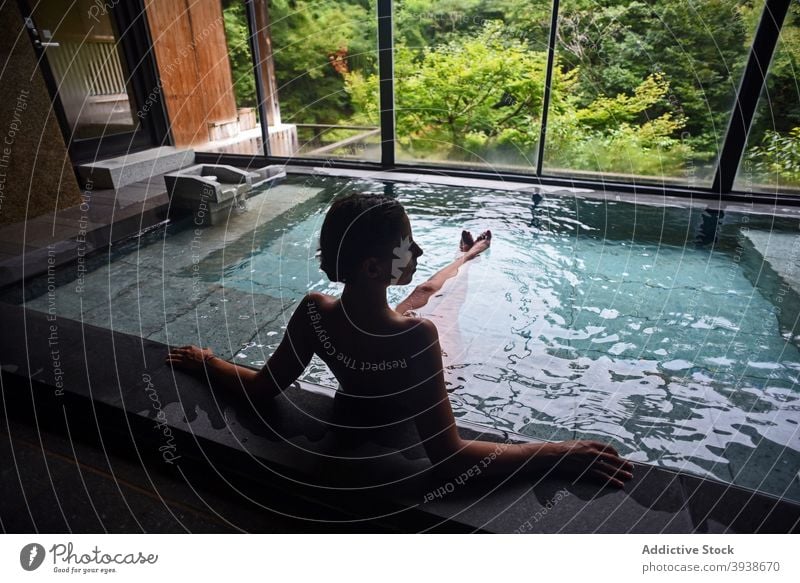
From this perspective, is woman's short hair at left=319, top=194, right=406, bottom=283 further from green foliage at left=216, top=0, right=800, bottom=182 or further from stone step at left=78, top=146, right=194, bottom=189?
stone step at left=78, top=146, right=194, bottom=189

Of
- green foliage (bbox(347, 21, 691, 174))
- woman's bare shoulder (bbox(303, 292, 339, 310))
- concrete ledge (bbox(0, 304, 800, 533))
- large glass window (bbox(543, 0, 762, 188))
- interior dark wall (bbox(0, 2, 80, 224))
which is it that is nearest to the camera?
concrete ledge (bbox(0, 304, 800, 533))

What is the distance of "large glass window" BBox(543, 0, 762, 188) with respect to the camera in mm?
5520

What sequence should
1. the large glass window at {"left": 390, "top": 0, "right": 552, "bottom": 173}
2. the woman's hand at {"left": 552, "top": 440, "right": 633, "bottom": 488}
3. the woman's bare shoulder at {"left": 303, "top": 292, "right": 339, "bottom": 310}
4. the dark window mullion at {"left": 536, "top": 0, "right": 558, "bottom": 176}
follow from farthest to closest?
the large glass window at {"left": 390, "top": 0, "right": 552, "bottom": 173} → the dark window mullion at {"left": 536, "top": 0, "right": 558, "bottom": 176} → the woman's bare shoulder at {"left": 303, "top": 292, "right": 339, "bottom": 310} → the woman's hand at {"left": 552, "top": 440, "right": 633, "bottom": 488}

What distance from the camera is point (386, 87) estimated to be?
670 cm

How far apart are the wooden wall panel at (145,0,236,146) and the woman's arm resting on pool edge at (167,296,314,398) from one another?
20.4ft

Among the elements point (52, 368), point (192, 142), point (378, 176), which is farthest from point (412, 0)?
point (52, 368)

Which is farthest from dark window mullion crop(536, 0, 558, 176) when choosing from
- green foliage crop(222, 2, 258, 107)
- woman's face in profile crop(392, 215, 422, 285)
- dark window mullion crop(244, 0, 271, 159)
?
woman's face in profile crop(392, 215, 422, 285)

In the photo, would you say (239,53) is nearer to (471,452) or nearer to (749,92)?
(749,92)

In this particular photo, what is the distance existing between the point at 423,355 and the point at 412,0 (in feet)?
21.7

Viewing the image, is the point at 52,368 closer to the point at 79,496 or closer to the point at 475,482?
the point at 79,496

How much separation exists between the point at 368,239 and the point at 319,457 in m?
0.82

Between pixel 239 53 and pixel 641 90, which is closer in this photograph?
pixel 641 90

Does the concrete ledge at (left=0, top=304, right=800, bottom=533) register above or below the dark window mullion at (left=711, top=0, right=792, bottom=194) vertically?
below

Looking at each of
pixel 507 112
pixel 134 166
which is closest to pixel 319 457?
pixel 134 166
